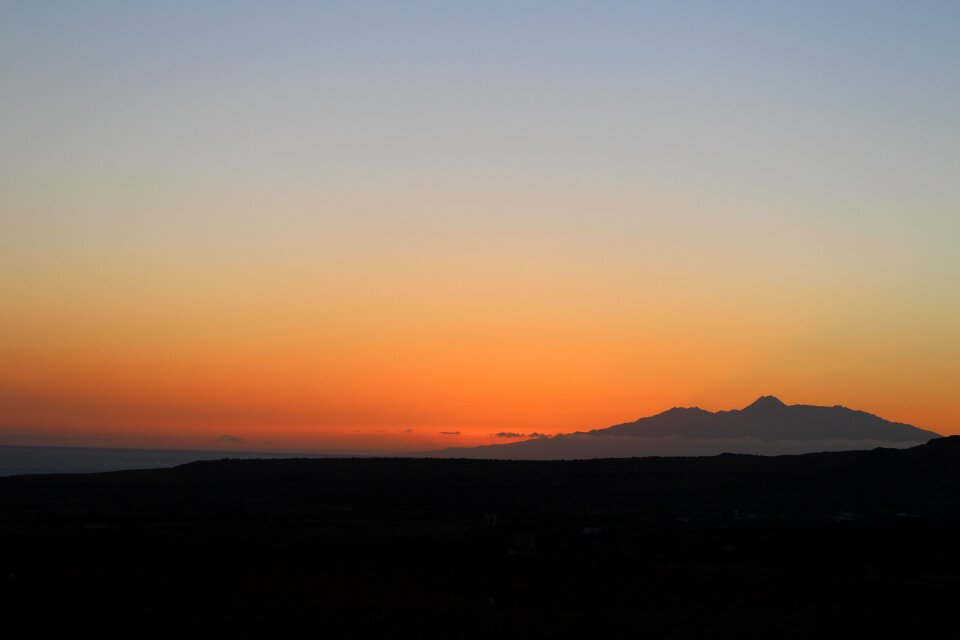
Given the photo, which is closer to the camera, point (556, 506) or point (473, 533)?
point (473, 533)

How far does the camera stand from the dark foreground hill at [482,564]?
22109 millimetres

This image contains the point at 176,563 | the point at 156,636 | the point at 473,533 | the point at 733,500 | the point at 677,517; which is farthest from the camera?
the point at 733,500

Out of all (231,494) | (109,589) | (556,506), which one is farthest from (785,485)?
(109,589)

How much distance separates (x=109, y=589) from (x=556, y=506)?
52.4m

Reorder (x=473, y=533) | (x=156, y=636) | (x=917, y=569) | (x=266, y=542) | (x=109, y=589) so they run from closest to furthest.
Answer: (x=156, y=636), (x=109, y=589), (x=917, y=569), (x=266, y=542), (x=473, y=533)

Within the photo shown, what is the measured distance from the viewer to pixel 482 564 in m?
32.2

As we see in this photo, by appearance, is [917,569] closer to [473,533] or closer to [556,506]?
[473,533]

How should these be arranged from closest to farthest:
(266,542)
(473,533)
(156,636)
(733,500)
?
(156,636) < (266,542) < (473,533) < (733,500)

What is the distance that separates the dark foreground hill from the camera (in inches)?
870

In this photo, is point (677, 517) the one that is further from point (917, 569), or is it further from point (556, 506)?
point (917, 569)

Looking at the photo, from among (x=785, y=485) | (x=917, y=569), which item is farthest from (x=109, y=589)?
(x=785, y=485)

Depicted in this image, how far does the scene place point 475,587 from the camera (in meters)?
27.8

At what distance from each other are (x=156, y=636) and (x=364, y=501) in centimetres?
5817

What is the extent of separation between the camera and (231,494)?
83938 mm
